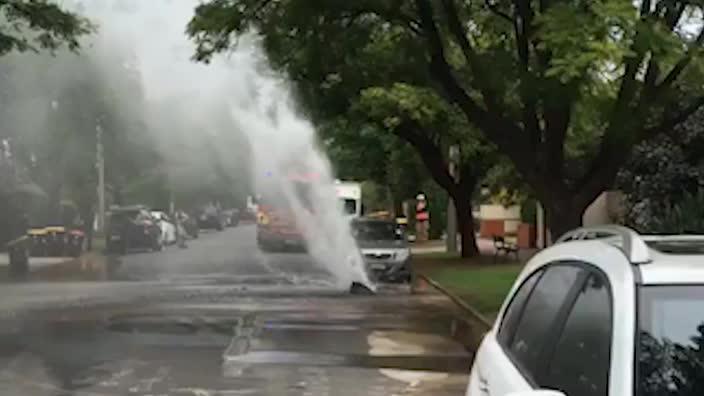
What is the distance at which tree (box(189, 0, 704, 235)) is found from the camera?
44.3 feet

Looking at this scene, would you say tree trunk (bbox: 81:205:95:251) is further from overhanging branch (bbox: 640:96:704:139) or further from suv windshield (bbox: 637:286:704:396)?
suv windshield (bbox: 637:286:704:396)

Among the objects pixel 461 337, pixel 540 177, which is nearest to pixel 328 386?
pixel 461 337

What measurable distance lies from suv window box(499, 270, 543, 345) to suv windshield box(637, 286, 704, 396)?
128 cm

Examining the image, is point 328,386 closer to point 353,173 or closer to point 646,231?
point 646,231

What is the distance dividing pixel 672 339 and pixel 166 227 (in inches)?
1717

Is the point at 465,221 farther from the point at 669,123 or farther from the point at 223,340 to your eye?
the point at 223,340

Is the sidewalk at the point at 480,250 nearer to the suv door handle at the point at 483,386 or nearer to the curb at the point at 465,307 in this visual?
the curb at the point at 465,307

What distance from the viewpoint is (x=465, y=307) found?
776 inches

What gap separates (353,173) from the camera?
41.5m

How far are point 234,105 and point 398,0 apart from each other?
71.2ft

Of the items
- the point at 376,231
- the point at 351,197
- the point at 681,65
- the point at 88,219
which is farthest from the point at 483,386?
the point at 88,219

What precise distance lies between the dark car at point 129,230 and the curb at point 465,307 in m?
17.3

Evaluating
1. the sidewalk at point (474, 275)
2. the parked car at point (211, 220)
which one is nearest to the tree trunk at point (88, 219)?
the parked car at point (211, 220)

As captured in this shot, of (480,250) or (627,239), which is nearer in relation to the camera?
(627,239)
